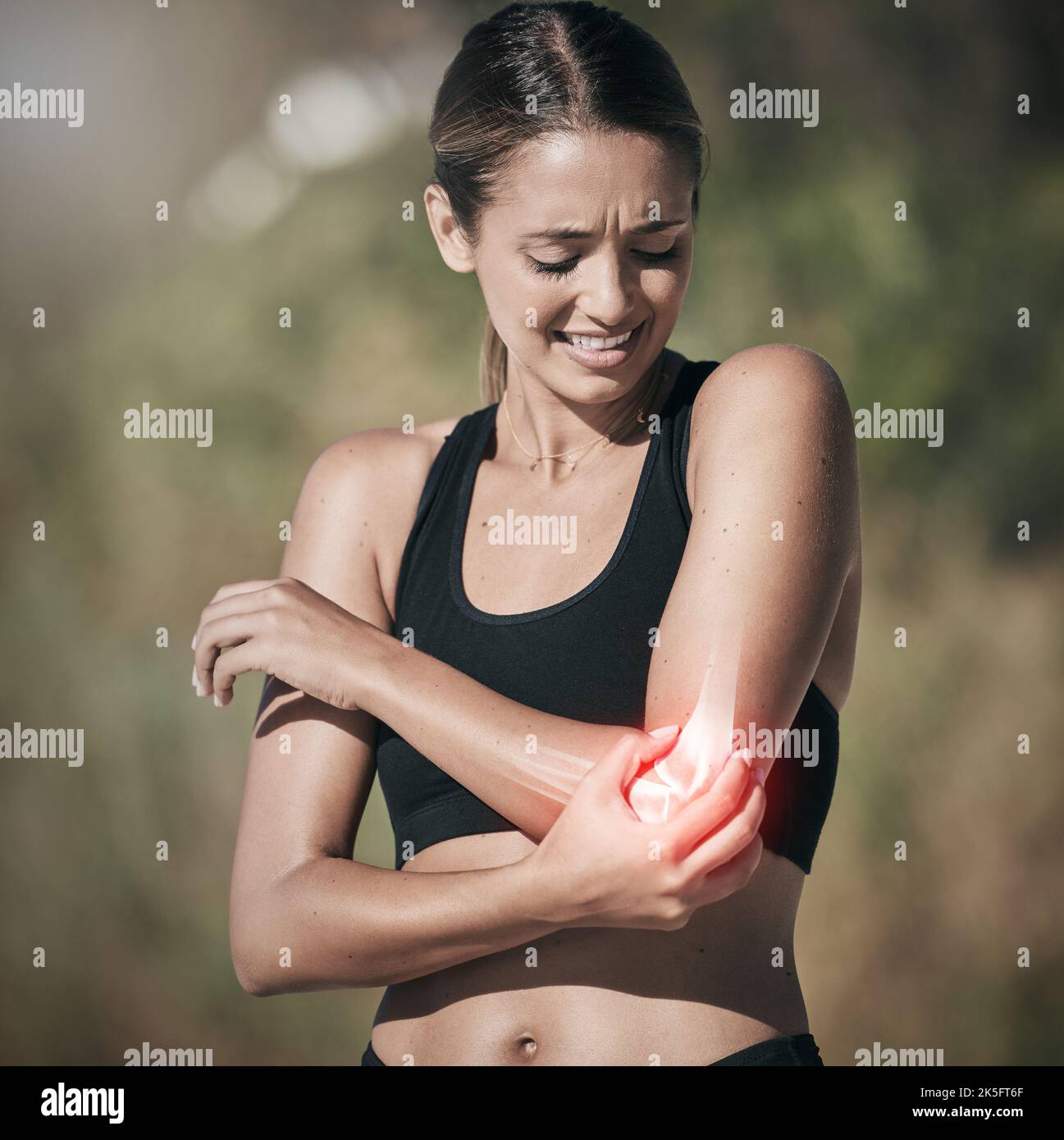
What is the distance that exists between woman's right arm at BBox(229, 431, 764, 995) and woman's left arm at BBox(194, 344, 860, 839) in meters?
0.06

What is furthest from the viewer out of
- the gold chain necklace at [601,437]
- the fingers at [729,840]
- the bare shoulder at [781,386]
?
the gold chain necklace at [601,437]

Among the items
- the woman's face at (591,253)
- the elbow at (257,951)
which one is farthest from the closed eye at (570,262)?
the elbow at (257,951)

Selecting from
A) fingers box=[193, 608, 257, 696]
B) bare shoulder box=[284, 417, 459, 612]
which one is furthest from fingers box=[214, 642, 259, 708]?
bare shoulder box=[284, 417, 459, 612]

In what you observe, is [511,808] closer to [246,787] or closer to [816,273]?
[246,787]

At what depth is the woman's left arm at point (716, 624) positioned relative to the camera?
907mm

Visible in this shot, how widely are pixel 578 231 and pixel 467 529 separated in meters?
0.30

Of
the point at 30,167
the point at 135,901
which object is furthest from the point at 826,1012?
the point at 30,167

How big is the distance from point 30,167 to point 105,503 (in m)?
0.64

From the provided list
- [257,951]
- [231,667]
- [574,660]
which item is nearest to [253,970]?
[257,951]

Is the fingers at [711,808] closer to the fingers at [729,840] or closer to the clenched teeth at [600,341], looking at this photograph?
the fingers at [729,840]

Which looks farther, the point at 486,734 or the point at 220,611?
the point at 220,611

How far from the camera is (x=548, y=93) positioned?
3.35 feet

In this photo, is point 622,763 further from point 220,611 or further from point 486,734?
point 220,611

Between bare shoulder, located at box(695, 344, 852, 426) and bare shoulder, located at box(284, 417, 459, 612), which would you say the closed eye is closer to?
bare shoulder, located at box(695, 344, 852, 426)
